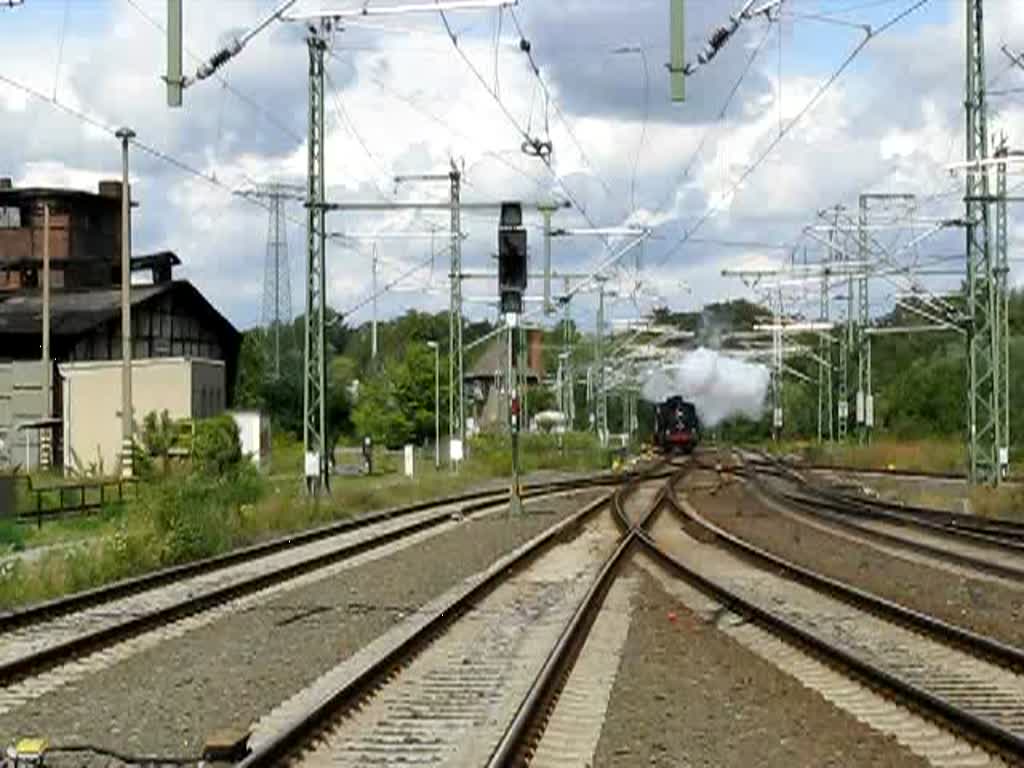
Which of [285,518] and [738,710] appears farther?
[285,518]

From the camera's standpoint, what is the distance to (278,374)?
97.5 meters

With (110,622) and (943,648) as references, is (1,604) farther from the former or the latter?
(943,648)

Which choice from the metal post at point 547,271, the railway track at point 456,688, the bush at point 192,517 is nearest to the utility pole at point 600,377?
the metal post at point 547,271

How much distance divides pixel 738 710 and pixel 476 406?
404 ft

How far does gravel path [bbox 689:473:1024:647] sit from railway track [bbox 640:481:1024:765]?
2.38 feet

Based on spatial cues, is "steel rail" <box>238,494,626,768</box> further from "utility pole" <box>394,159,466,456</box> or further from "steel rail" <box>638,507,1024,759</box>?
"utility pole" <box>394,159,466,456</box>

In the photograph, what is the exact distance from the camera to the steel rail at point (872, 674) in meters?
11.0

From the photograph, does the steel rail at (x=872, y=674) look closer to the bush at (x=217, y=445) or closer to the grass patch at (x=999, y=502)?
the grass patch at (x=999, y=502)

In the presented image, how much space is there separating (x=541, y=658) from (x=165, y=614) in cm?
591

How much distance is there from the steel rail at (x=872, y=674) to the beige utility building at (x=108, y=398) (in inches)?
1993

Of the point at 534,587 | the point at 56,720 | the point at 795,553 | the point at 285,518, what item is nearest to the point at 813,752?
the point at 56,720

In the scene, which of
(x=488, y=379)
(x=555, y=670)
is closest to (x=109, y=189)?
(x=488, y=379)

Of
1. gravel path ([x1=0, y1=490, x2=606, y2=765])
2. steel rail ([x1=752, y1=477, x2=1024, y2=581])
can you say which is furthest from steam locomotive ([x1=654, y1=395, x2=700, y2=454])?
gravel path ([x1=0, y1=490, x2=606, y2=765])

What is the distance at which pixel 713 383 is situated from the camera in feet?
353
